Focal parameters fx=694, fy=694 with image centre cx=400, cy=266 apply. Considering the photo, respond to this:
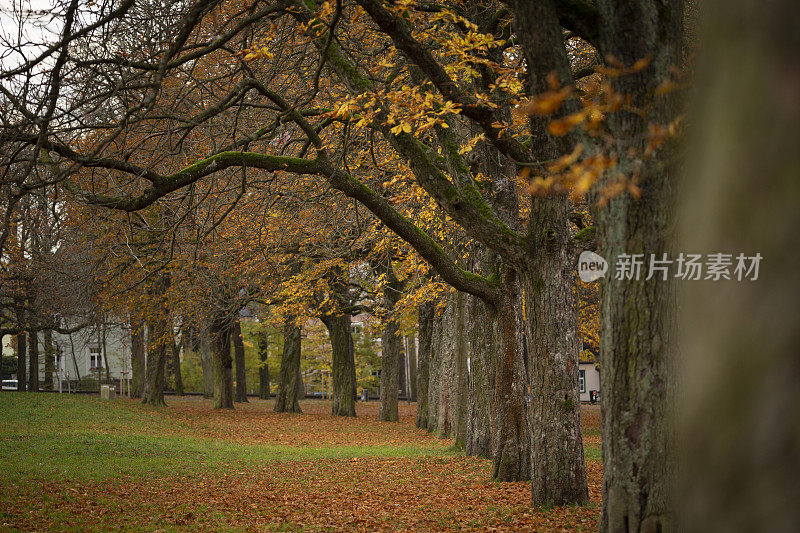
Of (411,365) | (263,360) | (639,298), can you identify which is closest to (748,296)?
(639,298)

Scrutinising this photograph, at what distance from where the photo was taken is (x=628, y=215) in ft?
16.3

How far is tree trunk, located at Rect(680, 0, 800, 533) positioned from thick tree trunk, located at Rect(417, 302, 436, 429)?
24.0 m

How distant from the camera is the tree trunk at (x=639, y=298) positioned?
4.77m

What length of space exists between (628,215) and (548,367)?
13.2 feet

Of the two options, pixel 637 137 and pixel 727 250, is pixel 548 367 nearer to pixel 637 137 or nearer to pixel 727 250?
pixel 637 137

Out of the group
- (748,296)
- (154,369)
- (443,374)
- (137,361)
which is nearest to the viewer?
(748,296)

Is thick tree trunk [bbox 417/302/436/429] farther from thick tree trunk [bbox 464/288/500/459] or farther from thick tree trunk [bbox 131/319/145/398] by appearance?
thick tree trunk [bbox 131/319/145/398]

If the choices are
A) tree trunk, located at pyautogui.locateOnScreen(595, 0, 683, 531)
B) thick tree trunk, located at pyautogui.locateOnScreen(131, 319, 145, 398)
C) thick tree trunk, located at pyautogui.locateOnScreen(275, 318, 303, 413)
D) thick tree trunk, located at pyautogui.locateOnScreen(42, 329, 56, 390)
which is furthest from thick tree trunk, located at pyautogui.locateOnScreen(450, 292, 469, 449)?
thick tree trunk, located at pyautogui.locateOnScreen(42, 329, 56, 390)

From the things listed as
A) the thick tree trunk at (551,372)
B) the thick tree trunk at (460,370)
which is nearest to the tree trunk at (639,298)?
the thick tree trunk at (551,372)

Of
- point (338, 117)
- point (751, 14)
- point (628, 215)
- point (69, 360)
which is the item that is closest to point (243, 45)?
point (338, 117)

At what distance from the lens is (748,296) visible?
6.95 feet

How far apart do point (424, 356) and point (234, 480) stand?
16.2 metres

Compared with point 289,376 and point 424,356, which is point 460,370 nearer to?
point 424,356

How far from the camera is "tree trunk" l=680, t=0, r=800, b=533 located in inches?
79.7
